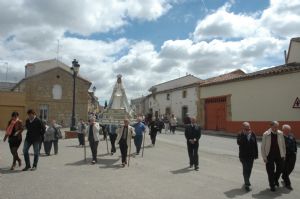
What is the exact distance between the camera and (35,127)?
10906 millimetres

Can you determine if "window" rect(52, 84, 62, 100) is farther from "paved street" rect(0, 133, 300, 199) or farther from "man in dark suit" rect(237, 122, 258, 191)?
"man in dark suit" rect(237, 122, 258, 191)

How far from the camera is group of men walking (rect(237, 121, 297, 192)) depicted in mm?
9008

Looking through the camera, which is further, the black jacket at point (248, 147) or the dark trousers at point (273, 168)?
the black jacket at point (248, 147)

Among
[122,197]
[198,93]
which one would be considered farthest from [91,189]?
[198,93]

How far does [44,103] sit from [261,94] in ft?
85.0

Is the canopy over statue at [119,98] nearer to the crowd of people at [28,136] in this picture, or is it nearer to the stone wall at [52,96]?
the crowd of people at [28,136]

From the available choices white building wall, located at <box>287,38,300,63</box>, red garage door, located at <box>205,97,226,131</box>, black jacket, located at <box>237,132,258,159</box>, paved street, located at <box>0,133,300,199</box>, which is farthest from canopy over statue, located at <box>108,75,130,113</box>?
white building wall, located at <box>287,38,300,63</box>

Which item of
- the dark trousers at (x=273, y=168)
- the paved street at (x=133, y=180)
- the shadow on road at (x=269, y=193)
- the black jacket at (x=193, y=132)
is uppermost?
the black jacket at (x=193, y=132)

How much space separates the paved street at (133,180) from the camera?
816 centimetres

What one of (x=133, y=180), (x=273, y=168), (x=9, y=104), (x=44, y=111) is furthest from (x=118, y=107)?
(x=44, y=111)

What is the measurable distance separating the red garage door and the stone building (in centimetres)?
1704

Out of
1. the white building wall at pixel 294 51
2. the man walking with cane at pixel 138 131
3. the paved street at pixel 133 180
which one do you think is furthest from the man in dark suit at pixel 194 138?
the white building wall at pixel 294 51

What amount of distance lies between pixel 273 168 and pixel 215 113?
2616 cm

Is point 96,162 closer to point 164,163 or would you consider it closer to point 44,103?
point 164,163
